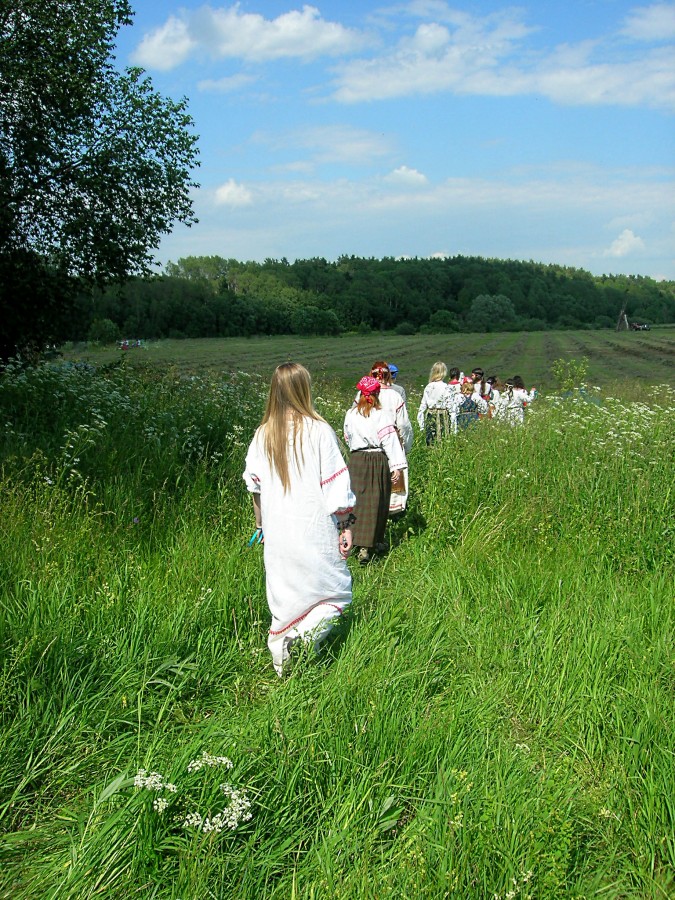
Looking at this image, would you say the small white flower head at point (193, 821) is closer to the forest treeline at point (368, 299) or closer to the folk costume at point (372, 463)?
the folk costume at point (372, 463)

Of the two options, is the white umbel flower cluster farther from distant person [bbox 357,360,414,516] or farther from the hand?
distant person [bbox 357,360,414,516]

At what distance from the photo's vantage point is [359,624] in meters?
4.51

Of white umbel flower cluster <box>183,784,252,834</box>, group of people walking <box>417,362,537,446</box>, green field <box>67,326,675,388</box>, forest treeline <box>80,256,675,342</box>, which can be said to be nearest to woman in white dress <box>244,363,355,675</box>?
white umbel flower cluster <box>183,784,252,834</box>

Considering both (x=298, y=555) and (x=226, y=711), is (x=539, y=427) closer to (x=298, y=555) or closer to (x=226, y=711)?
(x=298, y=555)

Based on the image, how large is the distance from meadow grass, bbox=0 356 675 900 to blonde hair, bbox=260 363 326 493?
1.00m

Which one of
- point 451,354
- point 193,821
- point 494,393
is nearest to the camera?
point 193,821

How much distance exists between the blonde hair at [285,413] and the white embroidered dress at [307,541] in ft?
0.12

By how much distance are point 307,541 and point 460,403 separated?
7.91 metres

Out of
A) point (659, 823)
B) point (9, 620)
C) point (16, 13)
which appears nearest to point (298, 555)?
point (9, 620)

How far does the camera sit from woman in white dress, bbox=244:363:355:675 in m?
4.18

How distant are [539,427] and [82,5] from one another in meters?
12.5

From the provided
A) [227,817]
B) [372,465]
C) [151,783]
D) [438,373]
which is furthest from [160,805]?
[438,373]

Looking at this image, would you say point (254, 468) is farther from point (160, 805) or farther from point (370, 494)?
point (370, 494)

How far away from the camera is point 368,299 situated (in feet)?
301
